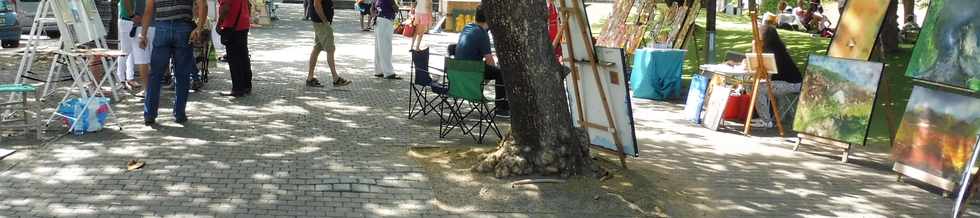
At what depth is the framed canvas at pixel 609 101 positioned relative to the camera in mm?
6688

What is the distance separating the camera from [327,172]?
6344 mm

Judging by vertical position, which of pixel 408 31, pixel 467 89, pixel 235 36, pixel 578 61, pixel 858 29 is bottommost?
pixel 408 31

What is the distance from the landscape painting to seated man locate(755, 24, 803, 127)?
1057 millimetres

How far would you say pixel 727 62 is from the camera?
10.0 m

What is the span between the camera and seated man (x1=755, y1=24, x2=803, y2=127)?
944 centimetres

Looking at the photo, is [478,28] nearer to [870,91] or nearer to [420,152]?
[420,152]

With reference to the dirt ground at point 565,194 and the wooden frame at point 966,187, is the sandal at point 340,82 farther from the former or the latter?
the wooden frame at point 966,187

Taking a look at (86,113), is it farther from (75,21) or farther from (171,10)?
(75,21)

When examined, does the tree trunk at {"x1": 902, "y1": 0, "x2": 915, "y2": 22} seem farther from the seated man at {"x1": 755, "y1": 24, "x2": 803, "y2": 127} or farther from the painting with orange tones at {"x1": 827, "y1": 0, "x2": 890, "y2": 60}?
the painting with orange tones at {"x1": 827, "y1": 0, "x2": 890, "y2": 60}

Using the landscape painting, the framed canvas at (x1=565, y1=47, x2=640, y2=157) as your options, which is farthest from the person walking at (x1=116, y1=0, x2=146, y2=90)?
the landscape painting

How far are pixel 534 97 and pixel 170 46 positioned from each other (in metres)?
3.64

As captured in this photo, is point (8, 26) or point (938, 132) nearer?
point (938, 132)

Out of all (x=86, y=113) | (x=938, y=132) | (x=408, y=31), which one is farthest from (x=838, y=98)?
(x=408, y=31)

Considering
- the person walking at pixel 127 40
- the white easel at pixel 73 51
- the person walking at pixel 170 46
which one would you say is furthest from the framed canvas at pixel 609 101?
the person walking at pixel 127 40
